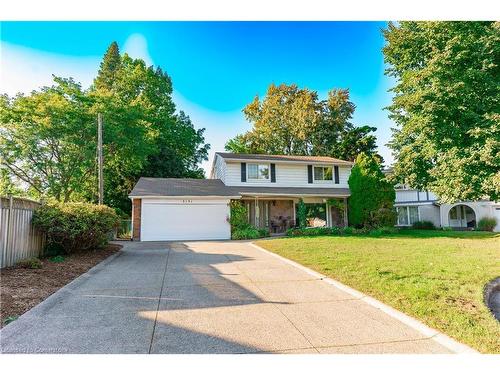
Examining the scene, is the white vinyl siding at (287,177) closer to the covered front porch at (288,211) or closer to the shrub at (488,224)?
the covered front porch at (288,211)

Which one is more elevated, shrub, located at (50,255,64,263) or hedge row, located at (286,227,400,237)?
hedge row, located at (286,227,400,237)

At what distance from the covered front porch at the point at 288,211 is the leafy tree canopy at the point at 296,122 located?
37.0 feet

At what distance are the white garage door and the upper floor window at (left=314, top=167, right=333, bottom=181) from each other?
23.9 feet

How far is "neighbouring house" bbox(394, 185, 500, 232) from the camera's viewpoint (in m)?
24.7

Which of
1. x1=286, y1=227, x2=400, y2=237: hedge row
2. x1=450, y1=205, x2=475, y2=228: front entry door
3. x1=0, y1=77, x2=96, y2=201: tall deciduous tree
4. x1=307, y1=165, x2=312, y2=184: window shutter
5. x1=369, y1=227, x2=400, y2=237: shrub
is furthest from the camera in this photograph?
x1=450, y1=205, x2=475, y2=228: front entry door

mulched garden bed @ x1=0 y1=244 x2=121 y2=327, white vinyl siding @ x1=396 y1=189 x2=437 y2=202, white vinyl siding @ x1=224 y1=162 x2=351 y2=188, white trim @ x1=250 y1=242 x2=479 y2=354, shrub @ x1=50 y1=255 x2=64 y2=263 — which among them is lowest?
white trim @ x1=250 y1=242 x2=479 y2=354

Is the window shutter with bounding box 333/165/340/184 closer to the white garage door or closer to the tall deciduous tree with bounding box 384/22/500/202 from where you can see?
the tall deciduous tree with bounding box 384/22/500/202

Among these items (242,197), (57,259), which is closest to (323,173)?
(242,197)

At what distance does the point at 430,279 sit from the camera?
6270mm

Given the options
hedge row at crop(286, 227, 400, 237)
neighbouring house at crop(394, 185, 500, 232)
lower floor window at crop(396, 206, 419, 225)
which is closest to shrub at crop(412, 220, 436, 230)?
neighbouring house at crop(394, 185, 500, 232)

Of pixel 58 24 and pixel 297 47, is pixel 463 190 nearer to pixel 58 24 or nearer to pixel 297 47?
pixel 297 47

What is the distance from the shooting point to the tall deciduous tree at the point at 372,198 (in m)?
19.1

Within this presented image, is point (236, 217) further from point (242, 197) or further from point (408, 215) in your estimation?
point (408, 215)

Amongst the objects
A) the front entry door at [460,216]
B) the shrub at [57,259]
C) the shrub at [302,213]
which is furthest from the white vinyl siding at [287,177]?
the shrub at [57,259]
